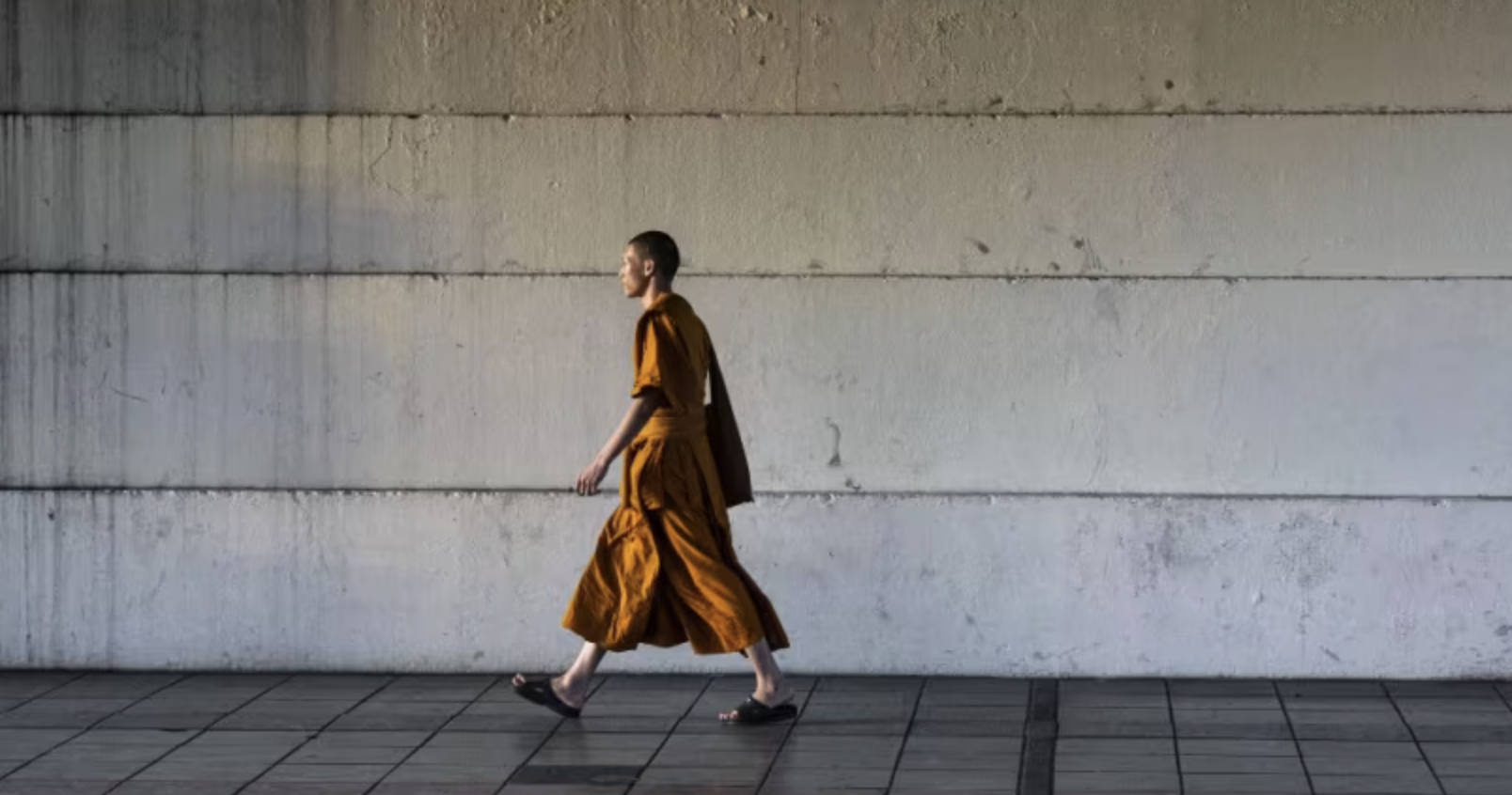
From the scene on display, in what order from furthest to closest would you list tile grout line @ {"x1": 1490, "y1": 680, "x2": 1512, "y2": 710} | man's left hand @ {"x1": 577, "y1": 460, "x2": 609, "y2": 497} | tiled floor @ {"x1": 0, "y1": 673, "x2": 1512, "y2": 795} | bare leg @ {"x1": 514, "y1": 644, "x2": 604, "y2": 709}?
tile grout line @ {"x1": 1490, "y1": 680, "x2": 1512, "y2": 710} < bare leg @ {"x1": 514, "y1": 644, "x2": 604, "y2": 709} < man's left hand @ {"x1": 577, "y1": 460, "x2": 609, "y2": 497} < tiled floor @ {"x1": 0, "y1": 673, "x2": 1512, "y2": 795}

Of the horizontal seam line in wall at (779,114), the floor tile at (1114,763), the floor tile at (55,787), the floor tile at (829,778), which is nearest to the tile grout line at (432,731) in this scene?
the floor tile at (55,787)

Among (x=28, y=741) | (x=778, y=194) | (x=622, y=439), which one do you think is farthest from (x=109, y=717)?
(x=778, y=194)

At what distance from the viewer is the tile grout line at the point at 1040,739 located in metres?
7.53

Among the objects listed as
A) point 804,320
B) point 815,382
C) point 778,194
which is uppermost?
point 778,194

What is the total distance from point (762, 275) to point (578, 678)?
1787mm

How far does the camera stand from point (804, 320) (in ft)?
31.1

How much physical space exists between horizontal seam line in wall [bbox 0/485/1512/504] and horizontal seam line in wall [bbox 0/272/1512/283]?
0.81 metres

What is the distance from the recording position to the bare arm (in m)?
8.23

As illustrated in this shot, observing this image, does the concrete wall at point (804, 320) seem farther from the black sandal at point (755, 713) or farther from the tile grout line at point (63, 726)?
the black sandal at point (755, 713)

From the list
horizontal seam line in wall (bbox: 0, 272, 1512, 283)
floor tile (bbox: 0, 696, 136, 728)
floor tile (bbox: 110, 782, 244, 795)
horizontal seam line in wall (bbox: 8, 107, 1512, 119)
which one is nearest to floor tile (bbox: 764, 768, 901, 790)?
floor tile (bbox: 110, 782, 244, 795)

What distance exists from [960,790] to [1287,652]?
2.36m

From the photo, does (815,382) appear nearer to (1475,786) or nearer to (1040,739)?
(1040,739)

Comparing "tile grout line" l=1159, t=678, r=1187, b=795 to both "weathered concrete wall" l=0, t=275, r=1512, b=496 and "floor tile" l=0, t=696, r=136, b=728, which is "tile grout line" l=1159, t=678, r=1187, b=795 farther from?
"floor tile" l=0, t=696, r=136, b=728

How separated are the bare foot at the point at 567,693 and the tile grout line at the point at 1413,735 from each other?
2.81m
